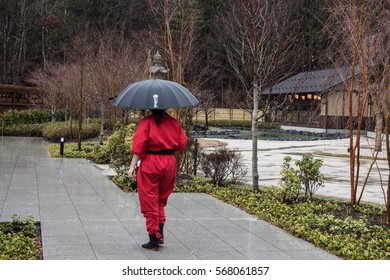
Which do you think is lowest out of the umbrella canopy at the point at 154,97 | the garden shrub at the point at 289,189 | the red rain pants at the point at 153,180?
the garden shrub at the point at 289,189

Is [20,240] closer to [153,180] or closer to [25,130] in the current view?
[153,180]

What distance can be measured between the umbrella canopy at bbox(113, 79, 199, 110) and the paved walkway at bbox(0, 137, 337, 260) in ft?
5.24

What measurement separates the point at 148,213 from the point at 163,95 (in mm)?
1293

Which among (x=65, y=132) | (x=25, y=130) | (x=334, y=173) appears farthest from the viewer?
(x=25, y=130)

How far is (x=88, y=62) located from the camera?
32.0m

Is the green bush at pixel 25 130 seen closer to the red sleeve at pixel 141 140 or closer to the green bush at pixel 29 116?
the green bush at pixel 29 116

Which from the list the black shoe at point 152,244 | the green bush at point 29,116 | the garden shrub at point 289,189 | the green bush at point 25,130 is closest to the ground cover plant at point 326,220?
the garden shrub at point 289,189

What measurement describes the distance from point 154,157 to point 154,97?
0.65m

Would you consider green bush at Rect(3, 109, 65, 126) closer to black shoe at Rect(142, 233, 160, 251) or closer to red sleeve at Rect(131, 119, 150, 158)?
black shoe at Rect(142, 233, 160, 251)

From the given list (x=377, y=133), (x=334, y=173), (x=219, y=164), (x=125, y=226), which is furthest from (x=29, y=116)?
(x=125, y=226)

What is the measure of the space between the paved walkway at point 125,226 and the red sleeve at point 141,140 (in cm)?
110

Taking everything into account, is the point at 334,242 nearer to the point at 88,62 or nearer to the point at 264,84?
the point at 264,84

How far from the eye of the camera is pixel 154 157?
6.54m

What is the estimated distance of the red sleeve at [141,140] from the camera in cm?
646
